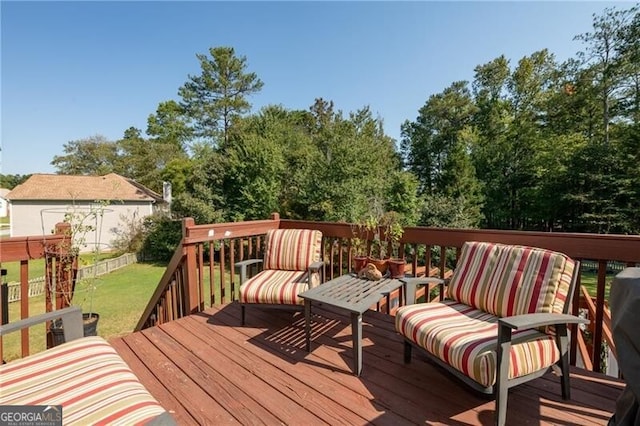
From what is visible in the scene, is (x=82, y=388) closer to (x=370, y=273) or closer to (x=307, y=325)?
(x=307, y=325)

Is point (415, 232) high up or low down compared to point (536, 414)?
up

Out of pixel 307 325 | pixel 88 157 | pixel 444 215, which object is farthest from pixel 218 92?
pixel 307 325

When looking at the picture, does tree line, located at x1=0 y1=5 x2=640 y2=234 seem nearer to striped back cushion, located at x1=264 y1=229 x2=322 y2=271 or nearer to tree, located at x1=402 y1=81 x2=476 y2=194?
tree, located at x1=402 y1=81 x2=476 y2=194

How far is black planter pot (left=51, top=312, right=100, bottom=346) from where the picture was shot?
93.7 inches

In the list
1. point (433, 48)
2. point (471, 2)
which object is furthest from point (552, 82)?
point (471, 2)

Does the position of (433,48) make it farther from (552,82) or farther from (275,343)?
(552,82)

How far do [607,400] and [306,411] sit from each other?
1861mm

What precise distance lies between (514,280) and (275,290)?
1971 mm

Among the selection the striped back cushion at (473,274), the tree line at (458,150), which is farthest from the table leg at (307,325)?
the tree line at (458,150)

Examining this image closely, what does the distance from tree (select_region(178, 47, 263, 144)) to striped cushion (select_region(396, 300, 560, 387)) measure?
18.2m

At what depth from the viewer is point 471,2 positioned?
4.55 m

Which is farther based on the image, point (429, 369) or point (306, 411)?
point (429, 369)

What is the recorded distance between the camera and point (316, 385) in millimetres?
2037

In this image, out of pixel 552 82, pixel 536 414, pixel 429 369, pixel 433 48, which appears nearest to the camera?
pixel 536 414
